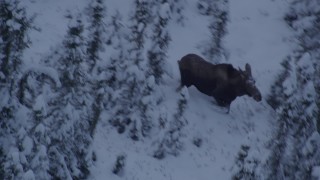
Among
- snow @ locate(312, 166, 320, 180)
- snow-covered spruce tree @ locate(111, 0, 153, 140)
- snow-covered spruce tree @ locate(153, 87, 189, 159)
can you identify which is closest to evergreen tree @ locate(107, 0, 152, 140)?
snow-covered spruce tree @ locate(111, 0, 153, 140)

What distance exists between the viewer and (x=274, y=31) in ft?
58.1

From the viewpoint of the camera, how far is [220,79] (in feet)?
44.2

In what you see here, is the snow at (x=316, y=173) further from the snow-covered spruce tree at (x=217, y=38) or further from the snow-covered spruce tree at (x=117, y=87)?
the snow-covered spruce tree at (x=217, y=38)

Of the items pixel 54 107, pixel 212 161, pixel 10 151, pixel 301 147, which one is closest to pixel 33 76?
pixel 54 107

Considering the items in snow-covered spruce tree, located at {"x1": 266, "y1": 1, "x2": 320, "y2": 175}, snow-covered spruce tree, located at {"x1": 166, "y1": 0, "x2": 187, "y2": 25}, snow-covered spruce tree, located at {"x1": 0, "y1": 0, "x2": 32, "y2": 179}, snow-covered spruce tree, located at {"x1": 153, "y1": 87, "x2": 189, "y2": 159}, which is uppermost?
snow-covered spruce tree, located at {"x1": 0, "y1": 0, "x2": 32, "y2": 179}

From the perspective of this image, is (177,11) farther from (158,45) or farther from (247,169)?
(247,169)

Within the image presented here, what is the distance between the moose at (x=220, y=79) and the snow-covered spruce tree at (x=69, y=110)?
14.6 feet

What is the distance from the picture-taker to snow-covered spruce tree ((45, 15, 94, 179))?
8469mm

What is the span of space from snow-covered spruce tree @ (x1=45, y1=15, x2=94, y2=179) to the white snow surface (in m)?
0.94

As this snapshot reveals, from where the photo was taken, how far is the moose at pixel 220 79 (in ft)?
43.9

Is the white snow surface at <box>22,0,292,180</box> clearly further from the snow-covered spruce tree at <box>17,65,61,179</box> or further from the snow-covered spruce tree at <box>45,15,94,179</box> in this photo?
the snow-covered spruce tree at <box>45,15,94,179</box>

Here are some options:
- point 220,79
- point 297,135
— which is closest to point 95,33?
point 297,135

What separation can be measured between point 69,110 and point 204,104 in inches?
220

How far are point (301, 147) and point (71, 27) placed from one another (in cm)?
382
